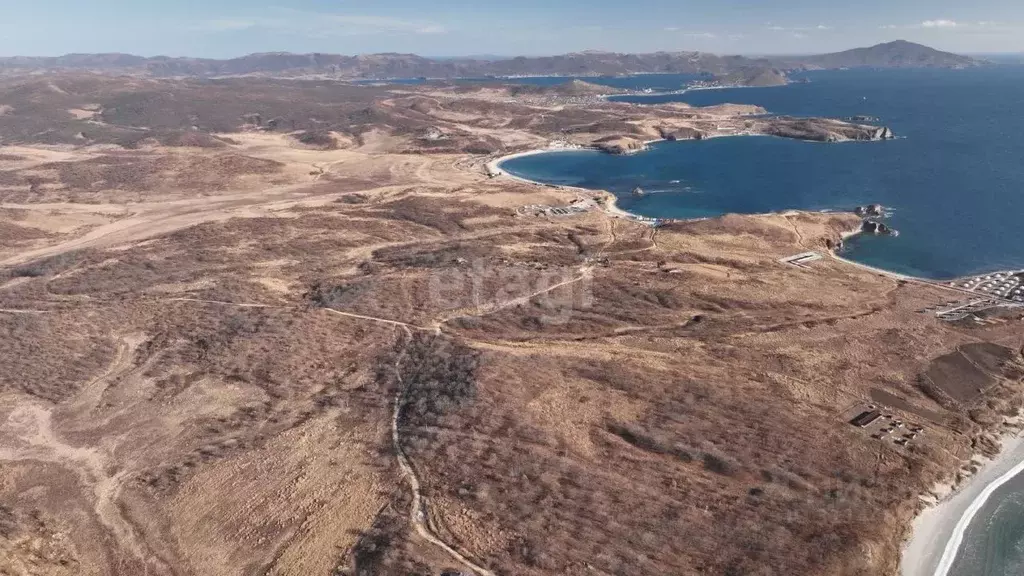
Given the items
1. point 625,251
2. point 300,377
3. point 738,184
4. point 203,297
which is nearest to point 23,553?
point 300,377

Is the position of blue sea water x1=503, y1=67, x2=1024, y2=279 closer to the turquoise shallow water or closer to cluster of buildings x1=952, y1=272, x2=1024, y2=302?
the turquoise shallow water

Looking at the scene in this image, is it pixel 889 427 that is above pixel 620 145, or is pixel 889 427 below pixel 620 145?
below

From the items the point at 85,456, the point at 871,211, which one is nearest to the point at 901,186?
the point at 871,211

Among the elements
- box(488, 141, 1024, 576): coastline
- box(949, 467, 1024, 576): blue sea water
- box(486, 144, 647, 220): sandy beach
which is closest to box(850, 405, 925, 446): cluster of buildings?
box(488, 141, 1024, 576): coastline

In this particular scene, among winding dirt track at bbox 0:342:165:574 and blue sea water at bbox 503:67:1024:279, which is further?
blue sea water at bbox 503:67:1024:279

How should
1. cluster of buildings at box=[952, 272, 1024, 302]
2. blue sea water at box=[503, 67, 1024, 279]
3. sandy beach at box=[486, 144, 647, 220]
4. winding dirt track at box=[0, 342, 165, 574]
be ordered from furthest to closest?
sandy beach at box=[486, 144, 647, 220] → blue sea water at box=[503, 67, 1024, 279] → cluster of buildings at box=[952, 272, 1024, 302] → winding dirt track at box=[0, 342, 165, 574]

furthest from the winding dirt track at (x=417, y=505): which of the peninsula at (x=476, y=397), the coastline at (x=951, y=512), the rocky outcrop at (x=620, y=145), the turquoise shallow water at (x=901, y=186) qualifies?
the rocky outcrop at (x=620, y=145)

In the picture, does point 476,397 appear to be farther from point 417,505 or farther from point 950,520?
point 950,520
